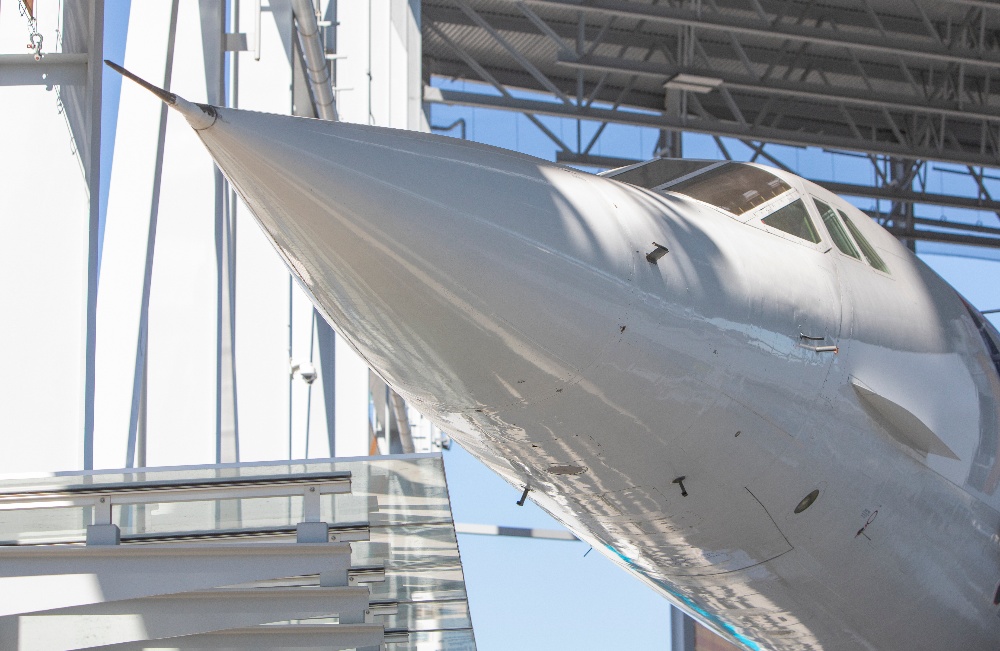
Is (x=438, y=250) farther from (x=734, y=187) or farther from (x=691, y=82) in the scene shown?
(x=691, y=82)

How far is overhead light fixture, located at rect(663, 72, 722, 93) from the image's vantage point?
20.3 m

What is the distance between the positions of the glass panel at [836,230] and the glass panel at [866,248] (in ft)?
0.29

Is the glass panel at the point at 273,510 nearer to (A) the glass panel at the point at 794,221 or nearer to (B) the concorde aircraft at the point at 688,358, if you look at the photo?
(B) the concorde aircraft at the point at 688,358

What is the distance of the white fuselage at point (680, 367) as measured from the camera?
3.30 metres

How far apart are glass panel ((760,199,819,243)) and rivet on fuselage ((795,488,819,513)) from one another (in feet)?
3.32

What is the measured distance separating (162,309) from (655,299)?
5.03 metres

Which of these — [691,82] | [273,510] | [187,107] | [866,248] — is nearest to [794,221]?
[866,248]

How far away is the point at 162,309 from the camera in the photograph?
7988 millimetres

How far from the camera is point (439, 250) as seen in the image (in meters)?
3.30

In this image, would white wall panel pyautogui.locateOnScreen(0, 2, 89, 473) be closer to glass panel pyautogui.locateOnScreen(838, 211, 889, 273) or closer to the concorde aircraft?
the concorde aircraft

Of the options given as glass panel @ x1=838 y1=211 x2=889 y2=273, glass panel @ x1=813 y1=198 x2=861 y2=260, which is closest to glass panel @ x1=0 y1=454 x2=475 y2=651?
glass panel @ x1=813 y1=198 x2=861 y2=260

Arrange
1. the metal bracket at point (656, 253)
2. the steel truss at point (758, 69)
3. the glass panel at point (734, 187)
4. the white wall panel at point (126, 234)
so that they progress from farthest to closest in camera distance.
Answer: the steel truss at point (758, 69)
the white wall panel at point (126, 234)
the glass panel at point (734, 187)
the metal bracket at point (656, 253)

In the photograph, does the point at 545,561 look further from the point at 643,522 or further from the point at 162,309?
the point at 643,522

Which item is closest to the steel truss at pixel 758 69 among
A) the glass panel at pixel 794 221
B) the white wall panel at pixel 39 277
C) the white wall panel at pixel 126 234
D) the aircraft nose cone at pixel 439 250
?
the white wall panel at pixel 126 234
